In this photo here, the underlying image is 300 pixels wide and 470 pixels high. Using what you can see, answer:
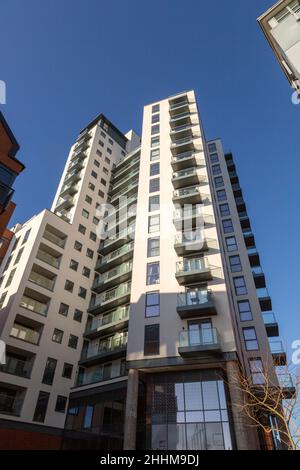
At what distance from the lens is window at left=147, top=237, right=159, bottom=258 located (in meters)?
26.6

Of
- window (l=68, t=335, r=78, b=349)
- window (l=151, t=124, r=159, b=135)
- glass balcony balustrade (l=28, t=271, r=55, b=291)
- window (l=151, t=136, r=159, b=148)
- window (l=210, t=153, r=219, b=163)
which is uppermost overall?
window (l=210, t=153, r=219, b=163)

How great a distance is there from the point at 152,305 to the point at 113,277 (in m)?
9.08

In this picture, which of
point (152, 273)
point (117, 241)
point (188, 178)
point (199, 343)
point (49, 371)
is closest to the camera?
point (199, 343)

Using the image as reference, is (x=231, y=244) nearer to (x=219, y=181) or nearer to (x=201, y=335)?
(x=219, y=181)

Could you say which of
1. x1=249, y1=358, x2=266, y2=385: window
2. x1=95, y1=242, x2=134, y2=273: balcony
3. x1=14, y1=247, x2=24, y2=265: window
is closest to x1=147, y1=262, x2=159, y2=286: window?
x1=95, y1=242, x2=134, y2=273: balcony

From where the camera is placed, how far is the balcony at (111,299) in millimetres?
29188

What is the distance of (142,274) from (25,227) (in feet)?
56.6

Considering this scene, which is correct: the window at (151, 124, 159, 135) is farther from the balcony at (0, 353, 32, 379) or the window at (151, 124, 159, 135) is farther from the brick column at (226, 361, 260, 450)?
the brick column at (226, 361, 260, 450)

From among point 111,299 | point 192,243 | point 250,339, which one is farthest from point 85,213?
point 250,339

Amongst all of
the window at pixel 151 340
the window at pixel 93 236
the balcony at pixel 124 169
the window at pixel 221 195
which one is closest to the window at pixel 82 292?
the window at pixel 93 236

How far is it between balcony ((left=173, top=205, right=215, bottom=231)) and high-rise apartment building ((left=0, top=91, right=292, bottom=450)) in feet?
0.33

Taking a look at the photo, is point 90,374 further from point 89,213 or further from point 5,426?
point 89,213

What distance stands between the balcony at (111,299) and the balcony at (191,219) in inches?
312

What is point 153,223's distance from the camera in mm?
28859
